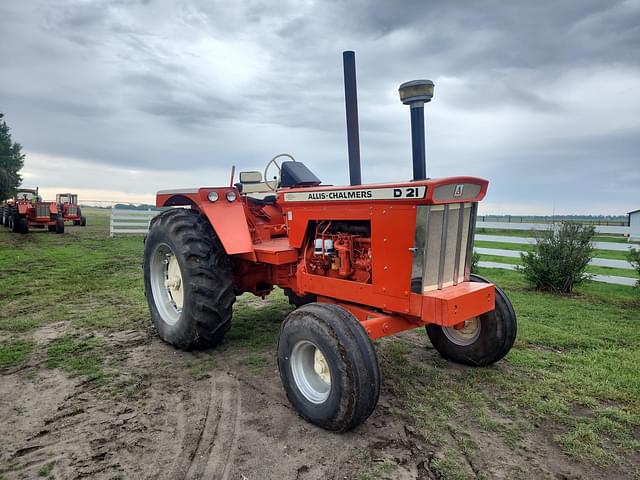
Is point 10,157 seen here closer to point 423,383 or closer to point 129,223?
point 129,223

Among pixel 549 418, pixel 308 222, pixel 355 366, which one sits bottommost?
pixel 549 418

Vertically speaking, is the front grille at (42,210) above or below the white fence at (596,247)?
above

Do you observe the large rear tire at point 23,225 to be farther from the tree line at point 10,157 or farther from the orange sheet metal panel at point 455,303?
the orange sheet metal panel at point 455,303

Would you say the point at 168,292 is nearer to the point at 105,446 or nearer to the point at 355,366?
the point at 105,446

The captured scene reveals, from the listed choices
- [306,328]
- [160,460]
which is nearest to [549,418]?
[306,328]

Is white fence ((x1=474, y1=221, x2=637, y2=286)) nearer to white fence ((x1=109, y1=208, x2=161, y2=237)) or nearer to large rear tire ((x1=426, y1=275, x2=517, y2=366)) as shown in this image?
large rear tire ((x1=426, y1=275, x2=517, y2=366))

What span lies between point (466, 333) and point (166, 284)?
318cm

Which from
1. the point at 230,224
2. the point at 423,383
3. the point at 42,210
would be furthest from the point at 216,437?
the point at 42,210

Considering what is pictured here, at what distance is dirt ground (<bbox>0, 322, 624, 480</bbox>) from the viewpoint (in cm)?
251

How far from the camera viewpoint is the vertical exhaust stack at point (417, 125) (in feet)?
10.4

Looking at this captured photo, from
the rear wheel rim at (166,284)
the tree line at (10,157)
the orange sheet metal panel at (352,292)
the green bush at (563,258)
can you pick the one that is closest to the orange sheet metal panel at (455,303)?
the orange sheet metal panel at (352,292)

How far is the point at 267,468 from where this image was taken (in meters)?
2.53

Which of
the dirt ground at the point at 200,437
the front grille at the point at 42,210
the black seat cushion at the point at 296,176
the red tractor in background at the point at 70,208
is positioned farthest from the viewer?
the red tractor in background at the point at 70,208

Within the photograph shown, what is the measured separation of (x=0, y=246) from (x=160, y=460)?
44.9ft
